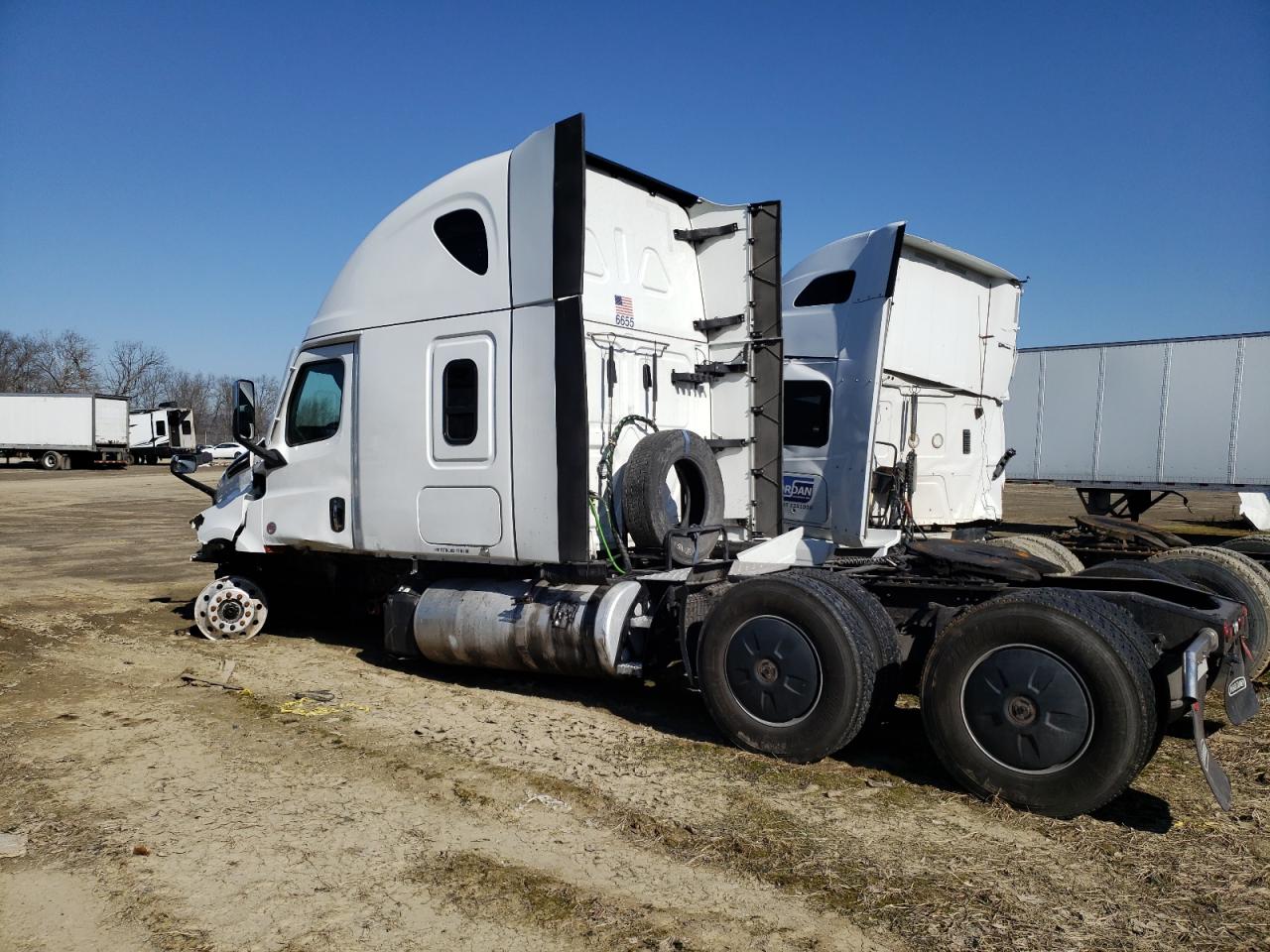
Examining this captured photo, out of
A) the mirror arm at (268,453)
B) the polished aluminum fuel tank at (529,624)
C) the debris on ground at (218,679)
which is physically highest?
the mirror arm at (268,453)

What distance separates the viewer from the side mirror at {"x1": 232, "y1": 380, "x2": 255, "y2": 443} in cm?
771

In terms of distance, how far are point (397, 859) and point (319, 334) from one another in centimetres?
480

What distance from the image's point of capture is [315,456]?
765 centimetres

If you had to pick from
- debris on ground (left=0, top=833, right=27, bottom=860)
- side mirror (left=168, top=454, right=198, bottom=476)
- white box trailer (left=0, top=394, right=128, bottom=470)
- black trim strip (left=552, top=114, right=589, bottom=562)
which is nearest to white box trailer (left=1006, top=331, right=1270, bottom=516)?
black trim strip (left=552, top=114, right=589, bottom=562)

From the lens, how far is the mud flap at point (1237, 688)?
14.6 feet

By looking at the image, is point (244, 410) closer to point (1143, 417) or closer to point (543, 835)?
point (543, 835)

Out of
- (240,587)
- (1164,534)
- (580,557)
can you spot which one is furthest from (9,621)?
(1164,534)

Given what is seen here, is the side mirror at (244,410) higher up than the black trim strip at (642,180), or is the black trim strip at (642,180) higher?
the black trim strip at (642,180)

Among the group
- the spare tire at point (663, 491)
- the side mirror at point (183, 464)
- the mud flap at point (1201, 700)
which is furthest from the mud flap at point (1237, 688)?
the side mirror at point (183, 464)

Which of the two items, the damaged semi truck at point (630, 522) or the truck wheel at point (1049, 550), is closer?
the damaged semi truck at point (630, 522)

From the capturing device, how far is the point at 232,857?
3.98m

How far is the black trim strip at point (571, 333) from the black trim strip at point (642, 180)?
0.46 meters

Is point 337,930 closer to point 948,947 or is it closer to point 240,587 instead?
point 948,947

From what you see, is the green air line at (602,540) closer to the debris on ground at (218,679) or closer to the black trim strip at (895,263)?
the debris on ground at (218,679)
